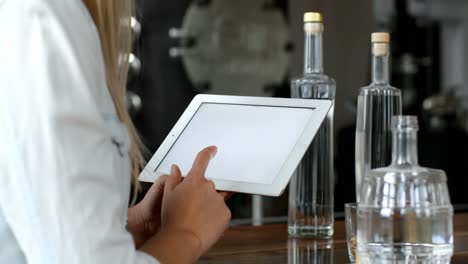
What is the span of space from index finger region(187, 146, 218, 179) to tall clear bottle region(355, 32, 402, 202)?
30cm

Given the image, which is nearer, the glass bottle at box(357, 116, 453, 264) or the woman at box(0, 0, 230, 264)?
the woman at box(0, 0, 230, 264)

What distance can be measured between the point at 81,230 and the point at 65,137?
0.09 metres

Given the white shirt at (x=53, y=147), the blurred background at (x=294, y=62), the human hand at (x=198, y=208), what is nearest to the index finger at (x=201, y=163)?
the human hand at (x=198, y=208)

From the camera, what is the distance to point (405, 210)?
3.56ft

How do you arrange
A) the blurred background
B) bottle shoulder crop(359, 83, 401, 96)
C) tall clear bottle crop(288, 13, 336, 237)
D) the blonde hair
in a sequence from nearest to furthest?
the blonde hair → bottle shoulder crop(359, 83, 401, 96) → tall clear bottle crop(288, 13, 336, 237) → the blurred background

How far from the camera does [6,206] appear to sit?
0.97 meters

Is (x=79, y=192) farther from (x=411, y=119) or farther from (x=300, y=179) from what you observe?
(x=300, y=179)

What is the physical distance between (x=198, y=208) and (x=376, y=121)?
393 mm

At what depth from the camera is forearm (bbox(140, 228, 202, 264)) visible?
1.10m

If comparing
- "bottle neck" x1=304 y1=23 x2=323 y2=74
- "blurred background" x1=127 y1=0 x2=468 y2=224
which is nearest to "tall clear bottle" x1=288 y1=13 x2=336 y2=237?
"bottle neck" x1=304 y1=23 x2=323 y2=74

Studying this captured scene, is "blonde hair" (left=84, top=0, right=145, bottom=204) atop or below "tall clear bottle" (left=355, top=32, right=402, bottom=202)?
atop

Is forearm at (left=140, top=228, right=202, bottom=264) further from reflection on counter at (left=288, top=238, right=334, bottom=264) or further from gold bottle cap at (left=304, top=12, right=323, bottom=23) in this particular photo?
gold bottle cap at (left=304, top=12, right=323, bottom=23)

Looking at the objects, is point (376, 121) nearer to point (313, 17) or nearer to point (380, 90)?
point (380, 90)

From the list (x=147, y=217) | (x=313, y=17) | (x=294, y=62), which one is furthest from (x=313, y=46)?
(x=294, y=62)
